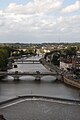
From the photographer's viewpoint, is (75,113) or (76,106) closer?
(75,113)

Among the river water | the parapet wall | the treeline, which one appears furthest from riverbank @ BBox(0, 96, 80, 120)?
the treeline

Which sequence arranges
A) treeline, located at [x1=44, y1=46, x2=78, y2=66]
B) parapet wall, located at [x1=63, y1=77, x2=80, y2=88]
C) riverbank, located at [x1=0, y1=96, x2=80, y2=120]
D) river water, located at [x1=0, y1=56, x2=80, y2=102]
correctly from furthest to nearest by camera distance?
treeline, located at [x1=44, y1=46, x2=78, y2=66]
parapet wall, located at [x1=63, y1=77, x2=80, y2=88]
river water, located at [x1=0, y1=56, x2=80, y2=102]
riverbank, located at [x1=0, y1=96, x2=80, y2=120]

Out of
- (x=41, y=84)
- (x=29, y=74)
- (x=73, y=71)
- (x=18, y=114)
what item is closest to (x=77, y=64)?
(x=73, y=71)

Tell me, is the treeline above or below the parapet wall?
below

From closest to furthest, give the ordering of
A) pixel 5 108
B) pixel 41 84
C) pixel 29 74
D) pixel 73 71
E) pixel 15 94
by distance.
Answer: pixel 5 108
pixel 15 94
pixel 41 84
pixel 29 74
pixel 73 71

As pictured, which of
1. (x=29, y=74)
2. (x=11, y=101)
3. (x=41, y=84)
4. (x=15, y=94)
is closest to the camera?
(x=11, y=101)

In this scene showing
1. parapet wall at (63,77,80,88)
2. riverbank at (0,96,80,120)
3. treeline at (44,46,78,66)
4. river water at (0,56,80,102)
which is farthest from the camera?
treeline at (44,46,78,66)

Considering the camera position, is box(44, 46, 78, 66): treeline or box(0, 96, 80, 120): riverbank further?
box(44, 46, 78, 66): treeline

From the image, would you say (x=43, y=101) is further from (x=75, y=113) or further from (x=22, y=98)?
(x=75, y=113)

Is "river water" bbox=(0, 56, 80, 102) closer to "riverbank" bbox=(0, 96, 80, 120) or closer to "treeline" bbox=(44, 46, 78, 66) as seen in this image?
"riverbank" bbox=(0, 96, 80, 120)
